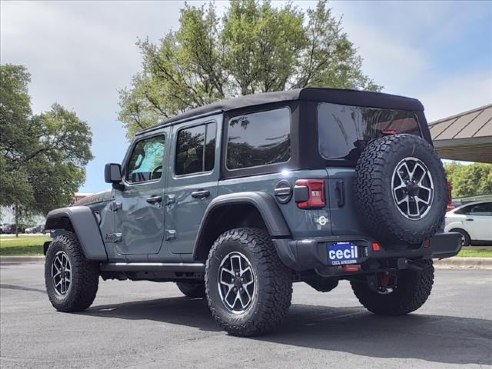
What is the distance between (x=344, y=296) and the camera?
26.5 feet

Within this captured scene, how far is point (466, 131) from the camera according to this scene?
1592 centimetres

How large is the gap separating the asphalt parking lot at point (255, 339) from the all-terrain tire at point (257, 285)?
0.14 meters

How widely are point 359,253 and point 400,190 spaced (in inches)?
24.3

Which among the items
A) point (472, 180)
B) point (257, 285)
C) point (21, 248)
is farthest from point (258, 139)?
point (472, 180)

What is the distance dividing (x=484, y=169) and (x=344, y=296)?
298 feet

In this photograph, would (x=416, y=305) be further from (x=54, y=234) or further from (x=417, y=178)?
(x=54, y=234)

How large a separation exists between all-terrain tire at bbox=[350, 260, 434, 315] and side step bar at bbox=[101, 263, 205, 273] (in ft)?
5.01

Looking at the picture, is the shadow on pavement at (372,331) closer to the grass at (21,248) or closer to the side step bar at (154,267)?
the side step bar at (154,267)

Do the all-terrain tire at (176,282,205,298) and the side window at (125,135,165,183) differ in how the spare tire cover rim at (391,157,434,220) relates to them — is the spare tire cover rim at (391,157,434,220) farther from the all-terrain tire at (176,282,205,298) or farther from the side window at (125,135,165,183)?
the all-terrain tire at (176,282,205,298)

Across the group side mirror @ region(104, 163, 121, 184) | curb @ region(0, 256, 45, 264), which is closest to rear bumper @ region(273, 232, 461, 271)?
side mirror @ region(104, 163, 121, 184)

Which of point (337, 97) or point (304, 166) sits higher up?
point (337, 97)

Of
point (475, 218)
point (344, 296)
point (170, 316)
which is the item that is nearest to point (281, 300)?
point (170, 316)

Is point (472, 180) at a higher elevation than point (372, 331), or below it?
higher

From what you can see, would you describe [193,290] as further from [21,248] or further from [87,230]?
[21,248]
